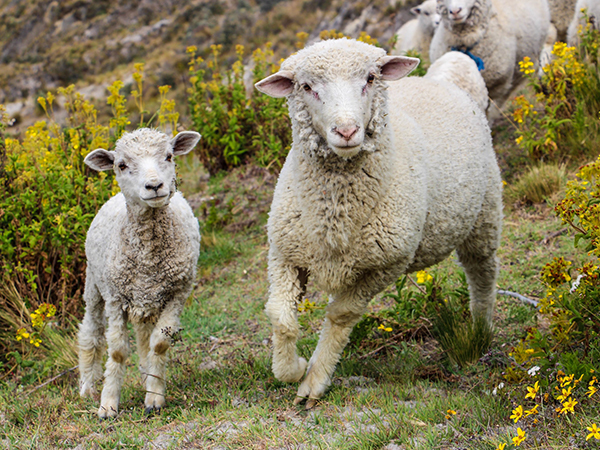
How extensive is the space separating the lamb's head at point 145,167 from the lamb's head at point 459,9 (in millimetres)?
4773

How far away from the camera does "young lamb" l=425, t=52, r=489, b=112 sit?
5398 mm

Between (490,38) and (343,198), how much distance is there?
209 inches

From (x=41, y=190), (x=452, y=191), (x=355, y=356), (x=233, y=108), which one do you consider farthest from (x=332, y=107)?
(x=233, y=108)

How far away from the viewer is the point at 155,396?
388cm

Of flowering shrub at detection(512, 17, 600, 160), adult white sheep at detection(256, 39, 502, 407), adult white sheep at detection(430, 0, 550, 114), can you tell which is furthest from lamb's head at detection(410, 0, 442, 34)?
adult white sheep at detection(256, 39, 502, 407)

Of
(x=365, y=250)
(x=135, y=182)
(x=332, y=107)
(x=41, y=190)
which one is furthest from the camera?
(x=41, y=190)

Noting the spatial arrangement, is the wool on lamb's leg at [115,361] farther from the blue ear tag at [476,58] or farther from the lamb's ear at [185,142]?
the blue ear tag at [476,58]

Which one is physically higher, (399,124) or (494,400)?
(399,124)

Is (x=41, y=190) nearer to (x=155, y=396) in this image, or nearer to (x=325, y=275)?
(x=155, y=396)

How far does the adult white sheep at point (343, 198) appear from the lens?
324cm

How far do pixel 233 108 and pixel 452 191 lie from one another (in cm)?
488

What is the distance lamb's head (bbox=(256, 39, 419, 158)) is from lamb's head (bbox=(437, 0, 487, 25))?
14.4ft

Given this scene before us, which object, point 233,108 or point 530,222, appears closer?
point 530,222

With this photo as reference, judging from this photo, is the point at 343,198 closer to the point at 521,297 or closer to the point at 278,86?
the point at 278,86
